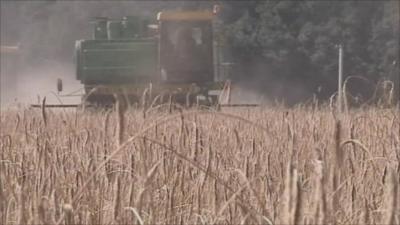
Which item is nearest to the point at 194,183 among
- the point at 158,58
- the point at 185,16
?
the point at 158,58

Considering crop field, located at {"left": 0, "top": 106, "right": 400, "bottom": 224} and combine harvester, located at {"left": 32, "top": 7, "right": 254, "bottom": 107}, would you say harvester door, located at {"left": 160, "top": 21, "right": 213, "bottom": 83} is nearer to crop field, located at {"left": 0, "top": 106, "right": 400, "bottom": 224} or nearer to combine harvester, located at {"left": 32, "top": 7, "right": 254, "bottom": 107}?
combine harvester, located at {"left": 32, "top": 7, "right": 254, "bottom": 107}

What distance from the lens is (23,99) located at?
26141 mm

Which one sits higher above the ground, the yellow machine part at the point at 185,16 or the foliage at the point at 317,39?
the yellow machine part at the point at 185,16

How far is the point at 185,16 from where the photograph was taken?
1708 centimetres

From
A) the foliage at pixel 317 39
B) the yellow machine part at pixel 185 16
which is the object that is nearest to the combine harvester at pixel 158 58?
the yellow machine part at pixel 185 16

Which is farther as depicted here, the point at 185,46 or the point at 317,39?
the point at 317,39

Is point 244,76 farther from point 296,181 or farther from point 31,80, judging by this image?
point 296,181

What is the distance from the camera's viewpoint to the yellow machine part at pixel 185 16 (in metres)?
17.0

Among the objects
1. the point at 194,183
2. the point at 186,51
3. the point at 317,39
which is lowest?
the point at 317,39

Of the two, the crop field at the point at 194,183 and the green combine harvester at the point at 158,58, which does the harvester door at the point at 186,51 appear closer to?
the green combine harvester at the point at 158,58

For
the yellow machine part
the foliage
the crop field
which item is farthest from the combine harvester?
the crop field

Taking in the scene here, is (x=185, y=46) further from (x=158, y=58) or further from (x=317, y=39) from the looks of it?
(x=317, y=39)

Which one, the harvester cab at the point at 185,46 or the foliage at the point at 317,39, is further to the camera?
the foliage at the point at 317,39

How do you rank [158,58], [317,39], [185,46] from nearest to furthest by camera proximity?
[158,58], [185,46], [317,39]
